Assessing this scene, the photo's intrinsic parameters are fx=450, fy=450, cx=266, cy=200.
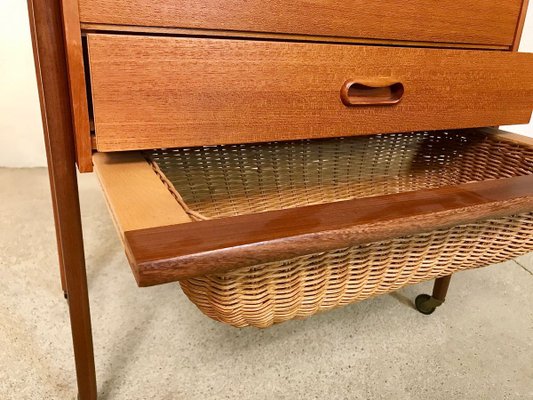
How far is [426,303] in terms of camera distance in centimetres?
86

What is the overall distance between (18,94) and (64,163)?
1188mm

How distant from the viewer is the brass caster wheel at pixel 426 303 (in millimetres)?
864

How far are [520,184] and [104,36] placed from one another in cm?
42

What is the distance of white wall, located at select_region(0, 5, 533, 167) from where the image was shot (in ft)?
4.55

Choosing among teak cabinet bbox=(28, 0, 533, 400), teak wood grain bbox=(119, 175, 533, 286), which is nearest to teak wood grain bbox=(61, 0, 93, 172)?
teak cabinet bbox=(28, 0, 533, 400)

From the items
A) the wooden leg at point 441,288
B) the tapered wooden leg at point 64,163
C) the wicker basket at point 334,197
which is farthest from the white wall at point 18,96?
the tapered wooden leg at point 64,163

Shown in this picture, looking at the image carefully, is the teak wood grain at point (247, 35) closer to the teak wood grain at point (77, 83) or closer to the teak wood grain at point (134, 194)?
the teak wood grain at point (77, 83)

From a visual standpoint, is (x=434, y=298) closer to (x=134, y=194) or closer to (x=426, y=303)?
(x=426, y=303)

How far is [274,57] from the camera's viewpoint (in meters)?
0.51

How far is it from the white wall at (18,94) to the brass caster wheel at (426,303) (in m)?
1.32

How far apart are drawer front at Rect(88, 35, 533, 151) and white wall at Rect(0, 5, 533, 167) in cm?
78

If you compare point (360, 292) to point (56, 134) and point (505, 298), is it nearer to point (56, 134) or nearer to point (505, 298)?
point (56, 134)

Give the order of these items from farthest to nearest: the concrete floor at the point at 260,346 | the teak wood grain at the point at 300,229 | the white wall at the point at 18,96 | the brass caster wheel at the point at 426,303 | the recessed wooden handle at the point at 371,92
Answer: the white wall at the point at 18,96, the brass caster wheel at the point at 426,303, the concrete floor at the point at 260,346, the recessed wooden handle at the point at 371,92, the teak wood grain at the point at 300,229

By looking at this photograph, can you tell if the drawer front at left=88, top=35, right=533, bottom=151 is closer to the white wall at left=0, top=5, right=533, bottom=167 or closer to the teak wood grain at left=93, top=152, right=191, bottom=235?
the teak wood grain at left=93, top=152, right=191, bottom=235
